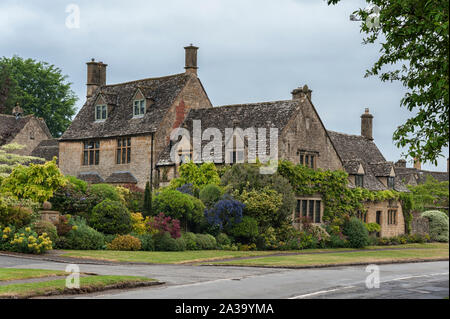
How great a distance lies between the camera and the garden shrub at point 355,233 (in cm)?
4403

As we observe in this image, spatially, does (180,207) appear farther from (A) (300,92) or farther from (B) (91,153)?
(B) (91,153)

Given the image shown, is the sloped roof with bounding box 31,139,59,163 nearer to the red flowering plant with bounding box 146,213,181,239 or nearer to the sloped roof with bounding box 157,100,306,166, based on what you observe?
the sloped roof with bounding box 157,100,306,166

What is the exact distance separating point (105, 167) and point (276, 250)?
17.7m

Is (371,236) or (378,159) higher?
(378,159)

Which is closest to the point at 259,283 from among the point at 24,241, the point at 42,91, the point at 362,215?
the point at 24,241

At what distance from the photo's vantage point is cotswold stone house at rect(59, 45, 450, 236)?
147 ft

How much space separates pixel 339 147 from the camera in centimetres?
5497

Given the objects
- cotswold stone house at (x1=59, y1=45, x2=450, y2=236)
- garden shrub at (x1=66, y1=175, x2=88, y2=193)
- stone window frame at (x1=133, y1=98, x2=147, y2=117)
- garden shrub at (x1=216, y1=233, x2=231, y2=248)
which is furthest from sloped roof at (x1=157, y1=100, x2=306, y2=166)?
garden shrub at (x1=66, y1=175, x2=88, y2=193)

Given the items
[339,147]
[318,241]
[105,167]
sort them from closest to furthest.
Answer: [318,241], [105,167], [339,147]

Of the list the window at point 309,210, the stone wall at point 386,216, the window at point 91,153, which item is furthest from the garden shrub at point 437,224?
the window at point 91,153

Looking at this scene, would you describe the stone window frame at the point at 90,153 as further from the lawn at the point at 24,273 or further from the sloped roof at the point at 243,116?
the lawn at the point at 24,273

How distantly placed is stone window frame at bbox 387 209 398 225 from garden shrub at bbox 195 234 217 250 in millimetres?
22172

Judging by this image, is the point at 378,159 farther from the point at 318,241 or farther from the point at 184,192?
the point at 184,192
